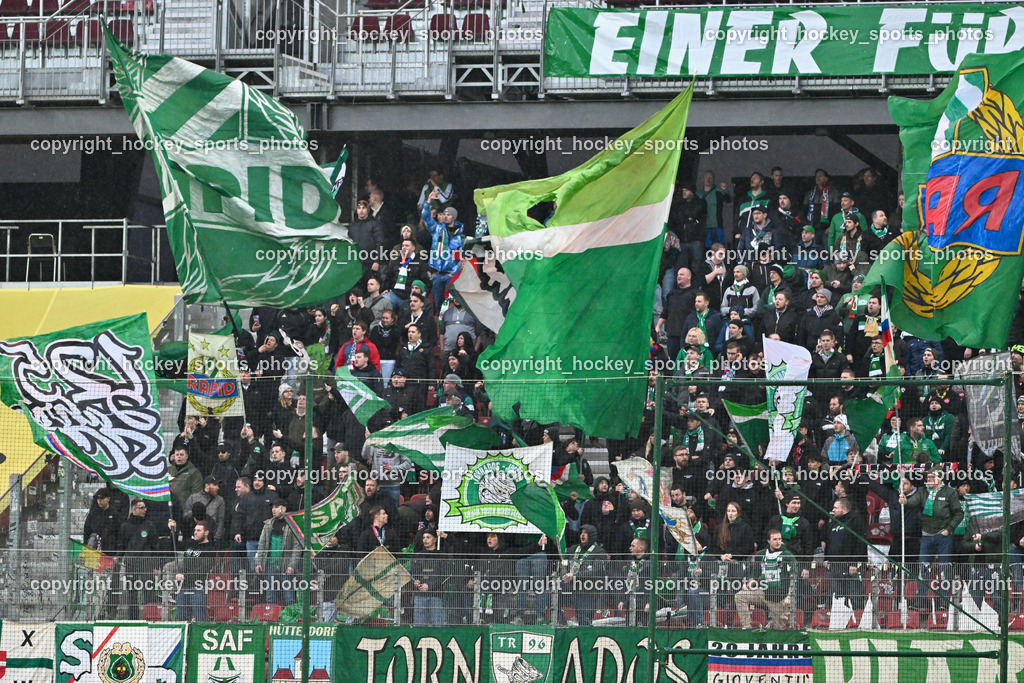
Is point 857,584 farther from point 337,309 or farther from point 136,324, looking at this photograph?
point 337,309

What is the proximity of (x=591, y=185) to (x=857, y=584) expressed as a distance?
170 inches

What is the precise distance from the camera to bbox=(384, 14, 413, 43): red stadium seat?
20.1 metres

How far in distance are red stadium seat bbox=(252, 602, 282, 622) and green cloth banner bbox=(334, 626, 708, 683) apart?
50 centimetres

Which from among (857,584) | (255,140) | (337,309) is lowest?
(857,584)

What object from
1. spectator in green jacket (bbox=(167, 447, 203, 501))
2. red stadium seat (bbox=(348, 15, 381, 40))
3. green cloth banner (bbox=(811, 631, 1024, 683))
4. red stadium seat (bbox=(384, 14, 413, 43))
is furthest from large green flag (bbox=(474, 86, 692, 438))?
red stadium seat (bbox=(348, 15, 381, 40))

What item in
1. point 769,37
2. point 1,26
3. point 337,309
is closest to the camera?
point 337,309

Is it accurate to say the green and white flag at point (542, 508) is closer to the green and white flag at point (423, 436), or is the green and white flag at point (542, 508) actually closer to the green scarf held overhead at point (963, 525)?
the green and white flag at point (423, 436)

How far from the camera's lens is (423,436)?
35.8 ft

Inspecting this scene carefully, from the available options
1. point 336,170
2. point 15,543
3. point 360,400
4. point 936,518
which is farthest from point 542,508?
point 336,170

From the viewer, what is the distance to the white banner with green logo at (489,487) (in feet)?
35.0

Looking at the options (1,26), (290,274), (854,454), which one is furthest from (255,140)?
(1,26)

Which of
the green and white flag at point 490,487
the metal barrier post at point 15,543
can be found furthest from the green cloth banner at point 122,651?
the green and white flag at point 490,487

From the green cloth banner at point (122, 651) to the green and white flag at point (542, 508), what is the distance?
274cm

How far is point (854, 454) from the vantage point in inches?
411
